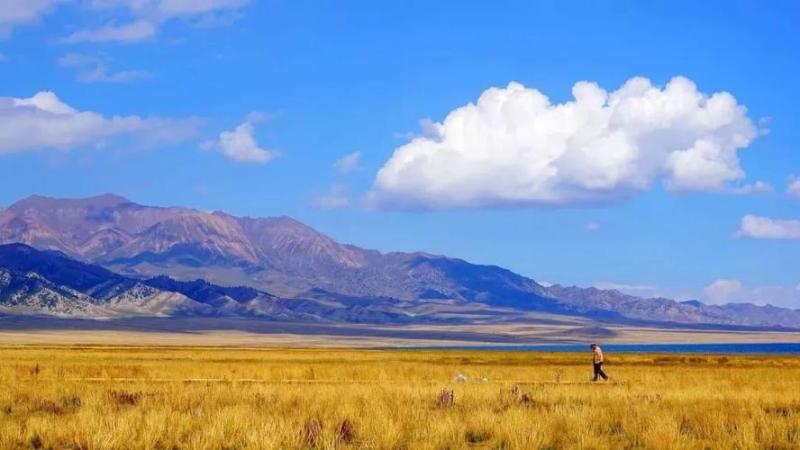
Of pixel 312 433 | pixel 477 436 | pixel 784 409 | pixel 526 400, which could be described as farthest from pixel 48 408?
pixel 784 409

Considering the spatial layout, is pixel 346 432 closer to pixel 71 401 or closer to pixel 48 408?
pixel 48 408

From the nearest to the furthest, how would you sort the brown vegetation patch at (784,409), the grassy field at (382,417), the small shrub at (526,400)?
the grassy field at (382,417)
the brown vegetation patch at (784,409)
the small shrub at (526,400)

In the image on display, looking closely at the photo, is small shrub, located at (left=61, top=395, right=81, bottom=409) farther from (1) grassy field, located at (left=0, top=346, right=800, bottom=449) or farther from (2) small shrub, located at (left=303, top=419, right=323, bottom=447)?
(2) small shrub, located at (left=303, top=419, right=323, bottom=447)

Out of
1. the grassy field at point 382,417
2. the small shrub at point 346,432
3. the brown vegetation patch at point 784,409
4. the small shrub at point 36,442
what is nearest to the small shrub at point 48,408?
the grassy field at point 382,417

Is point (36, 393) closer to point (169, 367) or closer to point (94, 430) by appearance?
point (94, 430)

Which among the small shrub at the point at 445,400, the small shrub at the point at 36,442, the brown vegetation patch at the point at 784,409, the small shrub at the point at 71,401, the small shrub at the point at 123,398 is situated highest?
the brown vegetation patch at the point at 784,409

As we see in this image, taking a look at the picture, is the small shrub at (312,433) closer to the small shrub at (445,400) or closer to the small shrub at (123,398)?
the small shrub at (445,400)

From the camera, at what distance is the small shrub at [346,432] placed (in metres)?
18.6

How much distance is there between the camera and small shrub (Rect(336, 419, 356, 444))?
61.0 feet

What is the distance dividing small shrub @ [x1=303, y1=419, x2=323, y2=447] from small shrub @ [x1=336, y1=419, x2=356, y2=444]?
0.35 m

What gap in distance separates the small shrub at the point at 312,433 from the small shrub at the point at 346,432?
35cm

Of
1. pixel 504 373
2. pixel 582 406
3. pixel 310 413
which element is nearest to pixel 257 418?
pixel 310 413

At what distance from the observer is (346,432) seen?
1919cm

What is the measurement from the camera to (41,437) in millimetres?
18094
